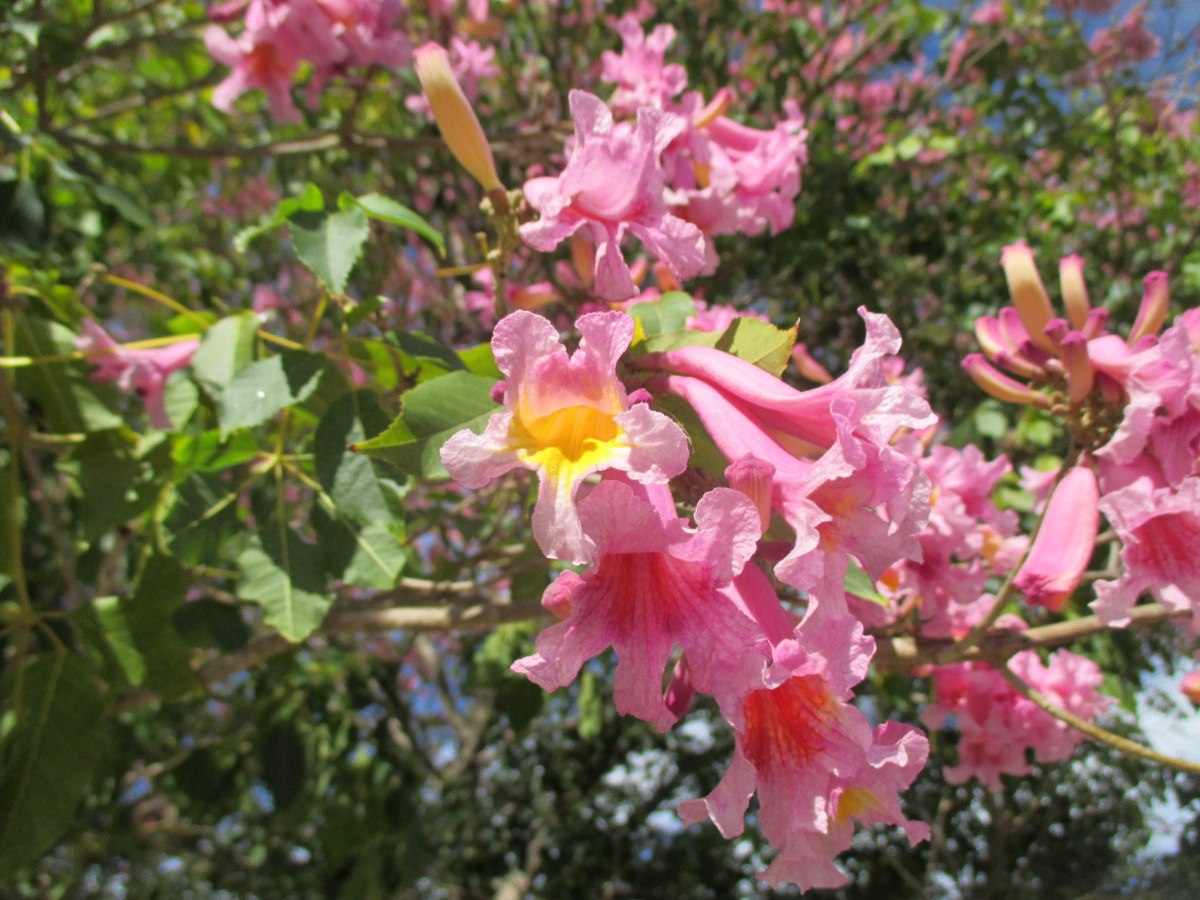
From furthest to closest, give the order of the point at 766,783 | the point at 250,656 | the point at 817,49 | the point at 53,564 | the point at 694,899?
1. the point at 694,899
2. the point at 817,49
3. the point at 53,564
4. the point at 250,656
5. the point at 766,783

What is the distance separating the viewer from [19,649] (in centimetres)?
174

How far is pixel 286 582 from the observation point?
5.17ft

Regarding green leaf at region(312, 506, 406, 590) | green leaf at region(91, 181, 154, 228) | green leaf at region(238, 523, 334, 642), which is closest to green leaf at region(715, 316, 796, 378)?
green leaf at region(312, 506, 406, 590)

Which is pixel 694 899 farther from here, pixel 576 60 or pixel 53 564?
pixel 576 60

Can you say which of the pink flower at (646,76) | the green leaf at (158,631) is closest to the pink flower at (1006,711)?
the pink flower at (646,76)

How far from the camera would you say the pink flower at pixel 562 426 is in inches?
28.8

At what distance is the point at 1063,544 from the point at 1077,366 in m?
0.30

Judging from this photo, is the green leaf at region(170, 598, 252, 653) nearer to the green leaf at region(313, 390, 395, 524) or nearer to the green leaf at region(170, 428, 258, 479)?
the green leaf at region(170, 428, 258, 479)

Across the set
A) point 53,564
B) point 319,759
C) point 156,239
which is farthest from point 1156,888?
point 156,239

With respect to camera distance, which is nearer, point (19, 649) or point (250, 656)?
point (19, 649)

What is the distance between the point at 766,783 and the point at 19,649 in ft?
5.63

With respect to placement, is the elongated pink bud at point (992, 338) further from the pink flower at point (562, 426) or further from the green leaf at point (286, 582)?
the green leaf at point (286, 582)

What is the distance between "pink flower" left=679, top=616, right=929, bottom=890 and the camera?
796 mm

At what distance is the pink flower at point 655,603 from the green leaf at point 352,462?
24.1 inches
